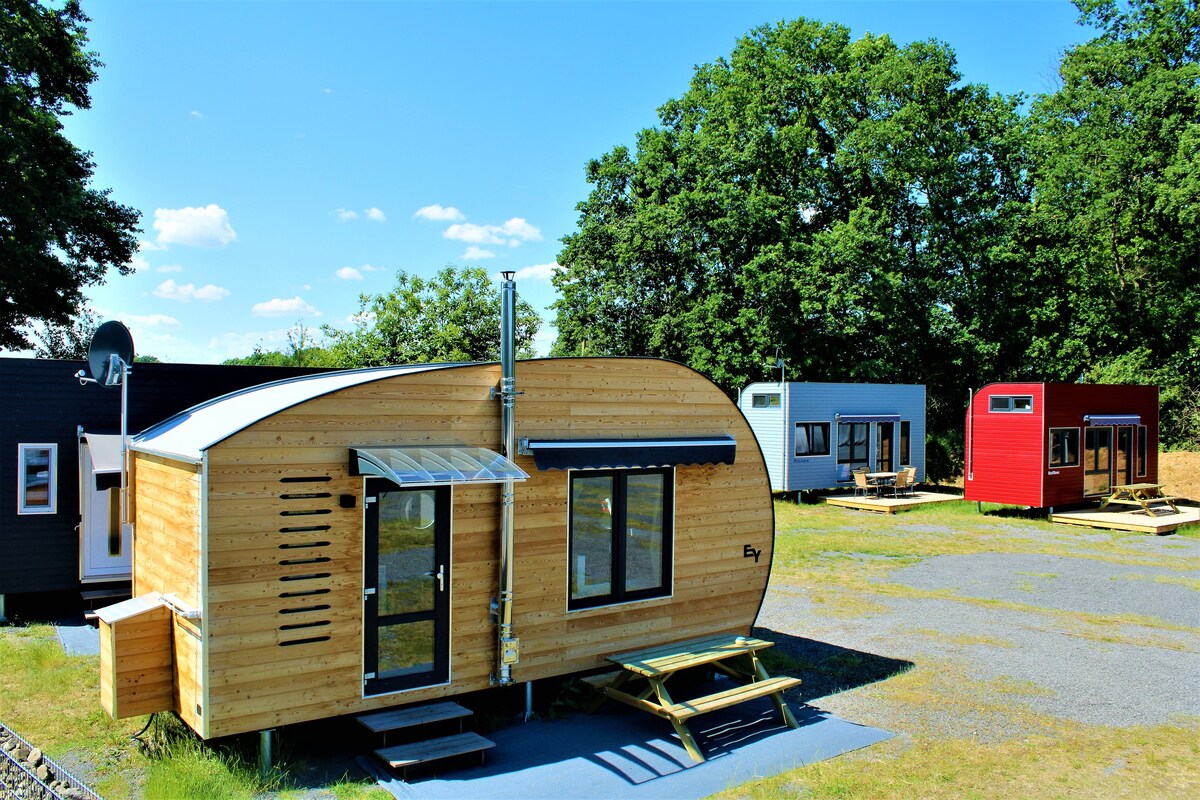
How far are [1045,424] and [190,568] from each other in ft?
58.5

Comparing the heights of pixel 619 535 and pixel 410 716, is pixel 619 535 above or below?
above

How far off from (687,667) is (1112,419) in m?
17.7

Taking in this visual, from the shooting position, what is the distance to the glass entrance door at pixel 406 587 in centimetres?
635

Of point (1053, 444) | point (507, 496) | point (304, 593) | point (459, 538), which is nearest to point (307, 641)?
point (304, 593)

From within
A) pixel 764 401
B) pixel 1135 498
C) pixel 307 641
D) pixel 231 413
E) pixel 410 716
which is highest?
pixel 764 401

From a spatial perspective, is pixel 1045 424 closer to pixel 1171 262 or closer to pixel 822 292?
pixel 822 292

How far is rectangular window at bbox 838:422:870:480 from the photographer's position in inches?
886

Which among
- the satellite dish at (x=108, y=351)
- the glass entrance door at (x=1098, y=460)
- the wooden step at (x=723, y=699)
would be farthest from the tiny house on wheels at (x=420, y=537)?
the glass entrance door at (x=1098, y=460)

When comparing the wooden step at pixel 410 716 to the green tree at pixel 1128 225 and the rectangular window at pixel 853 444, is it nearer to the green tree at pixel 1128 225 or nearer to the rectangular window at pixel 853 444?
the rectangular window at pixel 853 444

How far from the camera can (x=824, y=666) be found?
870 cm

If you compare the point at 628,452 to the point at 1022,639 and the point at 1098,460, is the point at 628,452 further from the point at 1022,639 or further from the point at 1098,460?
the point at 1098,460

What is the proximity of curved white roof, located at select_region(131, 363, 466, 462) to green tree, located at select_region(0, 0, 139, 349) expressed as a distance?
16.6 meters

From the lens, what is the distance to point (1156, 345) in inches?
1105

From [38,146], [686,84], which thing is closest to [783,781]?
[38,146]
